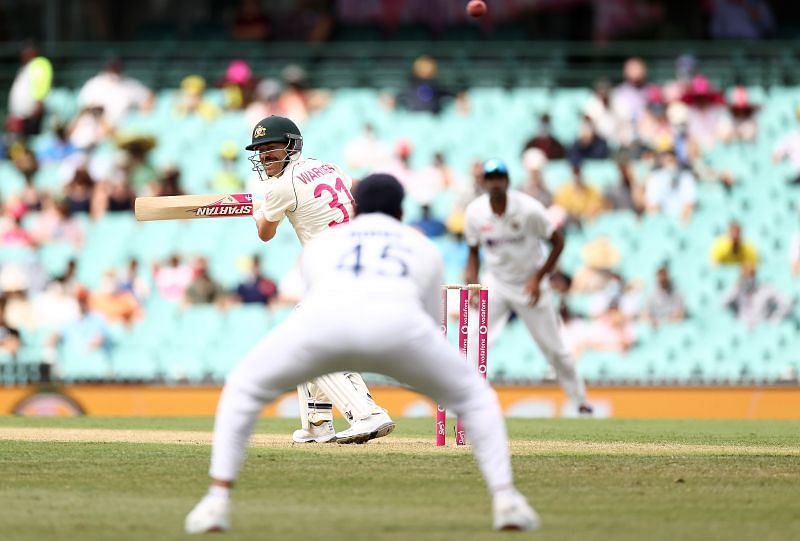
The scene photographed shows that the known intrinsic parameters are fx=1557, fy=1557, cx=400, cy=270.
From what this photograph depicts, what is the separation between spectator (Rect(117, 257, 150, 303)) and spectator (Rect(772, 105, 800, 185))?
26.8 ft

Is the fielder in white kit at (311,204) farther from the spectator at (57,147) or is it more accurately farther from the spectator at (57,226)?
the spectator at (57,147)

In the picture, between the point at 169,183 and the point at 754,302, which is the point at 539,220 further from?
the point at 169,183

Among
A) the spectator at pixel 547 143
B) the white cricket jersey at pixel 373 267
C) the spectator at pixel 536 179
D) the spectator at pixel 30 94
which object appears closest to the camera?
the white cricket jersey at pixel 373 267

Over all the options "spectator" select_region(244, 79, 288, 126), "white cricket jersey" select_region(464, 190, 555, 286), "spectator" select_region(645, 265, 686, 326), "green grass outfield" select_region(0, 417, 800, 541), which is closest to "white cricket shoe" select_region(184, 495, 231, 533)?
"green grass outfield" select_region(0, 417, 800, 541)

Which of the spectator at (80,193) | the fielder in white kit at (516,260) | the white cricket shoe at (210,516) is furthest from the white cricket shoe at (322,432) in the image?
the spectator at (80,193)

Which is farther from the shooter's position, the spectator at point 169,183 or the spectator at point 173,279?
the spectator at point 169,183

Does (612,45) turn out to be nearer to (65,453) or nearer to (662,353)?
(662,353)

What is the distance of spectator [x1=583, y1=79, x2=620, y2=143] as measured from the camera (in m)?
20.0

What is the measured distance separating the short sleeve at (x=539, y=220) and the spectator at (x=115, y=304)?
6.69 metres

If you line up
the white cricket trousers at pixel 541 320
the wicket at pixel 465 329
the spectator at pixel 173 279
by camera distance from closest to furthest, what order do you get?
the wicket at pixel 465 329
the white cricket trousers at pixel 541 320
the spectator at pixel 173 279

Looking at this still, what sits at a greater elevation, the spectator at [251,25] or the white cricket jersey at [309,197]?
the spectator at [251,25]

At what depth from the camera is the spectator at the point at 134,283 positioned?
60.7 feet

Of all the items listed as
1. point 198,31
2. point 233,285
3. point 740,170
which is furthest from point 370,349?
point 198,31

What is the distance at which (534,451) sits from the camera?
9.52 meters
